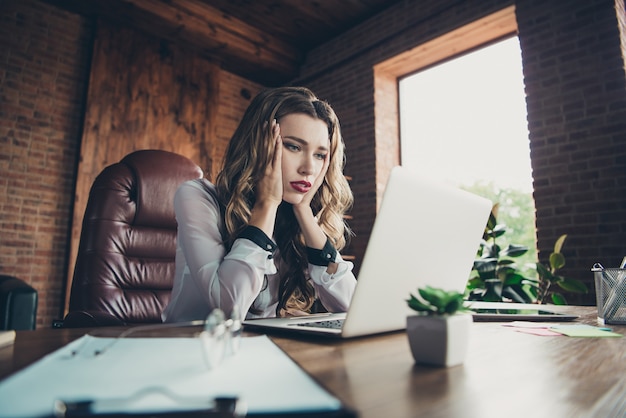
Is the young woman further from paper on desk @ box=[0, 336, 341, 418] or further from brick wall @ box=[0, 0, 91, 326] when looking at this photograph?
brick wall @ box=[0, 0, 91, 326]

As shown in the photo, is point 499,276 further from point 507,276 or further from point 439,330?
point 439,330

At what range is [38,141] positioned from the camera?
3598 mm

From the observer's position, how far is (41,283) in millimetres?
3500

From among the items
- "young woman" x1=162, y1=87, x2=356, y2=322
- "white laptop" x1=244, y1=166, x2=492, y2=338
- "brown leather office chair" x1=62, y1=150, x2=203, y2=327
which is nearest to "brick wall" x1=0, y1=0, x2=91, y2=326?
"brown leather office chair" x1=62, y1=150, x2=203, y2=327

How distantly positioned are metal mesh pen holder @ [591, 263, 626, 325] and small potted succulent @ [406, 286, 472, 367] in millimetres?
586

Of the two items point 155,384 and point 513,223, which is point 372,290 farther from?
point 513,223

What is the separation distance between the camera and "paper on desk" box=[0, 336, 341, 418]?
0.29 metres

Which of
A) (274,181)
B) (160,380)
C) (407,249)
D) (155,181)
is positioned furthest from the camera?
(155,181)

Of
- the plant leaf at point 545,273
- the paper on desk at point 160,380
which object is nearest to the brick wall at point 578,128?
the plant leaf at point 545,273

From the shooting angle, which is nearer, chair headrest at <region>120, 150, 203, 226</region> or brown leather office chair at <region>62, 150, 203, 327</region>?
brown leather office chair at <region>62, 150, 203, 327</region>

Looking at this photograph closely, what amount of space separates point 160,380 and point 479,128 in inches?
166

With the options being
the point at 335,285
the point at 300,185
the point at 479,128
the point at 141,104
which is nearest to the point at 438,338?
the point at 335,285

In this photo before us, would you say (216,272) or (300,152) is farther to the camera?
(300,152)

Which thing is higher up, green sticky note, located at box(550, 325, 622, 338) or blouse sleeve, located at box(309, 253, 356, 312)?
blouse sleeve, located at box(309, 253, 356, 312)
